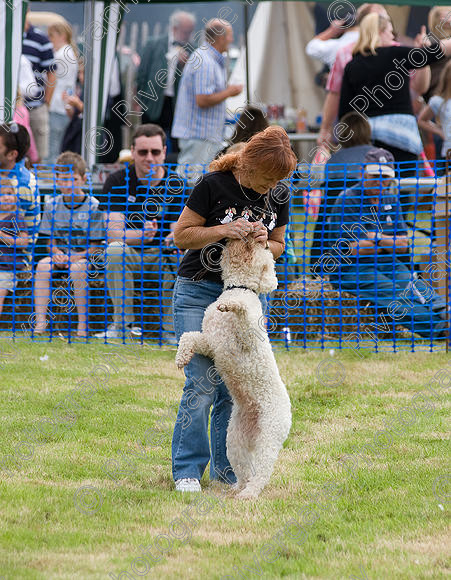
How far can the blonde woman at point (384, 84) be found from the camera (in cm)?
958

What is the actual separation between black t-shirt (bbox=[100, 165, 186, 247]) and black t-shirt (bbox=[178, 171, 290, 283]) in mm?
3719

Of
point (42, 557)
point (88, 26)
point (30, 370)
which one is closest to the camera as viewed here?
point (42, 557)

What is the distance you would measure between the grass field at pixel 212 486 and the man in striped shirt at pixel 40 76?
6.06 meters

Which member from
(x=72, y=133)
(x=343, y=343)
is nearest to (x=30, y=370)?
(x=343, y=343)

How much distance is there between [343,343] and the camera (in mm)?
8227

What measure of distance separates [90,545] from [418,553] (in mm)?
1338

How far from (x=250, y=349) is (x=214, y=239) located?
0.56 metres

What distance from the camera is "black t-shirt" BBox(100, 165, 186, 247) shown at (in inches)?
330

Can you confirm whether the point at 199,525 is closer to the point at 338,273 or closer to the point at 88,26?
the point at 338,273

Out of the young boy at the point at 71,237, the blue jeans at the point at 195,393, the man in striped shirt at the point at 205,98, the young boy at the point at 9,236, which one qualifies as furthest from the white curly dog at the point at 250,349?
the man in striped shirt at the point at 205,98

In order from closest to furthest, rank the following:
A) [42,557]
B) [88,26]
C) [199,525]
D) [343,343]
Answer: [42,557] → [199,525] → [343,343] → [88,26]

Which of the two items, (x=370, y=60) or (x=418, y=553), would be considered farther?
(x=370, y=60)

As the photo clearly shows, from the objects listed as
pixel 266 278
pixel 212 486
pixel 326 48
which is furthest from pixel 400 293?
pixel 326 48

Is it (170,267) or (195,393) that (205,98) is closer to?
(170,267)
